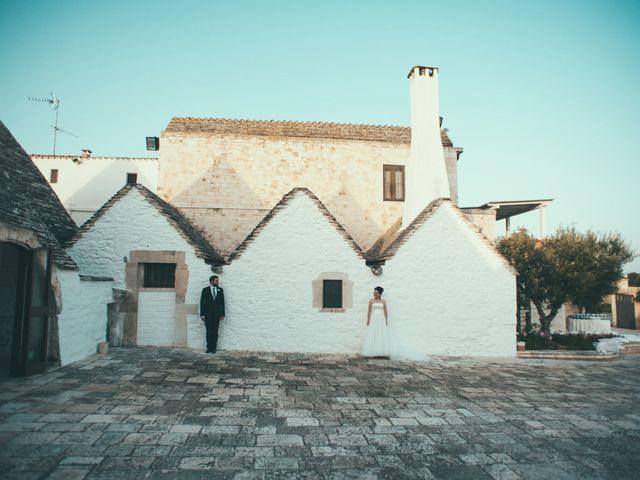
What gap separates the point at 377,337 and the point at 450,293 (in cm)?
253

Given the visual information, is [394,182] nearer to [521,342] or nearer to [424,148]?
[424,148]

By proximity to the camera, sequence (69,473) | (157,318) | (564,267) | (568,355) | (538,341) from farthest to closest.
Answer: (564,267) < (538,341) < (568,355) < (157,318) < (69,473)

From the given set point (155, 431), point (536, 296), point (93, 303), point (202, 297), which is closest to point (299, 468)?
point (155, 431)

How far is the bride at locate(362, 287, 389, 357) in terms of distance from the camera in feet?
31.7

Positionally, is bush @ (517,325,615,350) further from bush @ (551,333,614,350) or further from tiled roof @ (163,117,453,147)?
tiled roof @ (163,117,453,147)

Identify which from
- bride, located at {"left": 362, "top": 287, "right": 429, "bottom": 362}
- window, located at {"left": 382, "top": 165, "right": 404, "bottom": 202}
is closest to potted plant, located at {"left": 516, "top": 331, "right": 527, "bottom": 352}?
bride, located at {"left": 362, "top": 287, "right": 429, "bottom": 362}

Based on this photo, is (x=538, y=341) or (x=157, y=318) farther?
(x=538, y=341)

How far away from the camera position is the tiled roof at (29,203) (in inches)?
290

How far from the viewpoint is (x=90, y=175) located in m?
24.1

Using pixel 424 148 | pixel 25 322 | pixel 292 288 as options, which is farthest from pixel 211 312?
pixel 424 148

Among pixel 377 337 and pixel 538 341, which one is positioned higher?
pixel 377 337

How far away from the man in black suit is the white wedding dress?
383 cm

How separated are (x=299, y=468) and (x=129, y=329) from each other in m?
7.65

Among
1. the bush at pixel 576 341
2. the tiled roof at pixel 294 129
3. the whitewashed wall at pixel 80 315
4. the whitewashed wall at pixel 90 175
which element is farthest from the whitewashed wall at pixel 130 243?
the whitewashed wall at pixel 90 175
